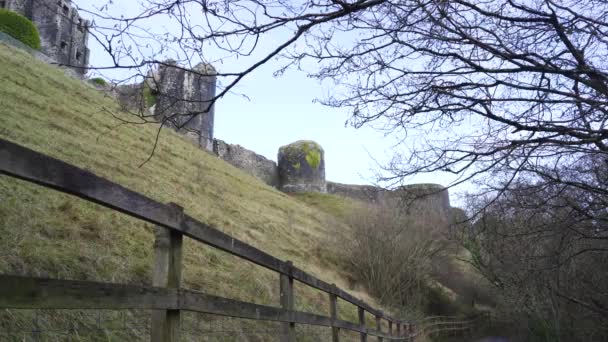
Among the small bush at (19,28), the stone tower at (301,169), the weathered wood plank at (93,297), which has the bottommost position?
the weathered wood plank at (93,297)

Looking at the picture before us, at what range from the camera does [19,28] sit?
2397 centimetres

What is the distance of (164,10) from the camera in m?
3.15

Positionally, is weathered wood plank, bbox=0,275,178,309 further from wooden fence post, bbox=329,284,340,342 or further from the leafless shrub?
the leafless shrub

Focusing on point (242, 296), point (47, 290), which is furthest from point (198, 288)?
point (47, 290)

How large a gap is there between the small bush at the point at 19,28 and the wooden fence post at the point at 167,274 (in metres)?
25.1

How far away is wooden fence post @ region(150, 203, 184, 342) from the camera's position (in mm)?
2170

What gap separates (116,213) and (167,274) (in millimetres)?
6263

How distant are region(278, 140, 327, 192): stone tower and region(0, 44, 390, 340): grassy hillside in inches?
476

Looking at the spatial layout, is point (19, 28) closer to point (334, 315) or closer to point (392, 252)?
point (392, 252)

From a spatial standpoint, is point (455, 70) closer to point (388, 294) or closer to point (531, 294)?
point (531, 294)

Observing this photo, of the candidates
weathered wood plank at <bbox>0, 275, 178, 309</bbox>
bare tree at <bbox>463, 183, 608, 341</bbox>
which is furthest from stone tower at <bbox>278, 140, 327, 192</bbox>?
weathered wood plank at <bbox>0, 275, 178, 309</bbox>

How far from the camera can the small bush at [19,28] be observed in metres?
23.7

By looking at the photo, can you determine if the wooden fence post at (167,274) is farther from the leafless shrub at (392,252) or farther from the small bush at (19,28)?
the small bush at (19,28)

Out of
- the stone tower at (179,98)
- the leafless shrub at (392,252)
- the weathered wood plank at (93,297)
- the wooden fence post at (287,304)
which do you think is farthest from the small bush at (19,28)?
the weathered wood plank at (93,297)
